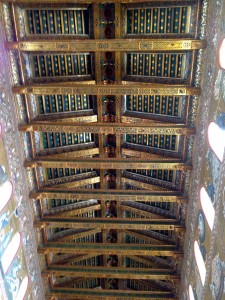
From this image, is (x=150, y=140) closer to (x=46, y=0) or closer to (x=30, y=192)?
(x=30, y=192)

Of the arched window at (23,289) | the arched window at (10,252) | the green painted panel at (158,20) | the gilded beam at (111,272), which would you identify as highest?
the green painted panel at (158,20)

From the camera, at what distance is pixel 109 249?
15219 millimetres

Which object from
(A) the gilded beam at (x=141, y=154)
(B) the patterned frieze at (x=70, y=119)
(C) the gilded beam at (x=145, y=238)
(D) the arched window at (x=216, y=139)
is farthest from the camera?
(C) the gilded beam at (x=145, y=238)

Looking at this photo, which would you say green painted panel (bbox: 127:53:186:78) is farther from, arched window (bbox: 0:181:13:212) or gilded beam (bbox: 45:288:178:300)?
gilded beam (bbox: 45:288:178:300)

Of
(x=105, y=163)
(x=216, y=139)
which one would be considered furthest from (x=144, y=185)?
(x=216, y=139)

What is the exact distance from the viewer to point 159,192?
13609 mm

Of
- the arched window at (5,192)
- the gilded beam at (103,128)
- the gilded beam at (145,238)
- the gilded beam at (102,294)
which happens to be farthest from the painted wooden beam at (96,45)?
the gilded beam at (102,294)

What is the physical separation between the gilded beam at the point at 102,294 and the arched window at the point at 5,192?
751 centimetres

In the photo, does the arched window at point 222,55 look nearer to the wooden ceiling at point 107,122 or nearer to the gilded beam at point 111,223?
the wooden ceiling at point 107,122

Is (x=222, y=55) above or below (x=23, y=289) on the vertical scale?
above

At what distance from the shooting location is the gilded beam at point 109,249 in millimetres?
14648

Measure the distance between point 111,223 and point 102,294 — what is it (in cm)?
451

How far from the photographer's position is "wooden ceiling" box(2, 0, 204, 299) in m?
10.0

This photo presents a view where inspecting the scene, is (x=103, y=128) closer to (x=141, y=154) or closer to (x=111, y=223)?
(x=141, y=154)
